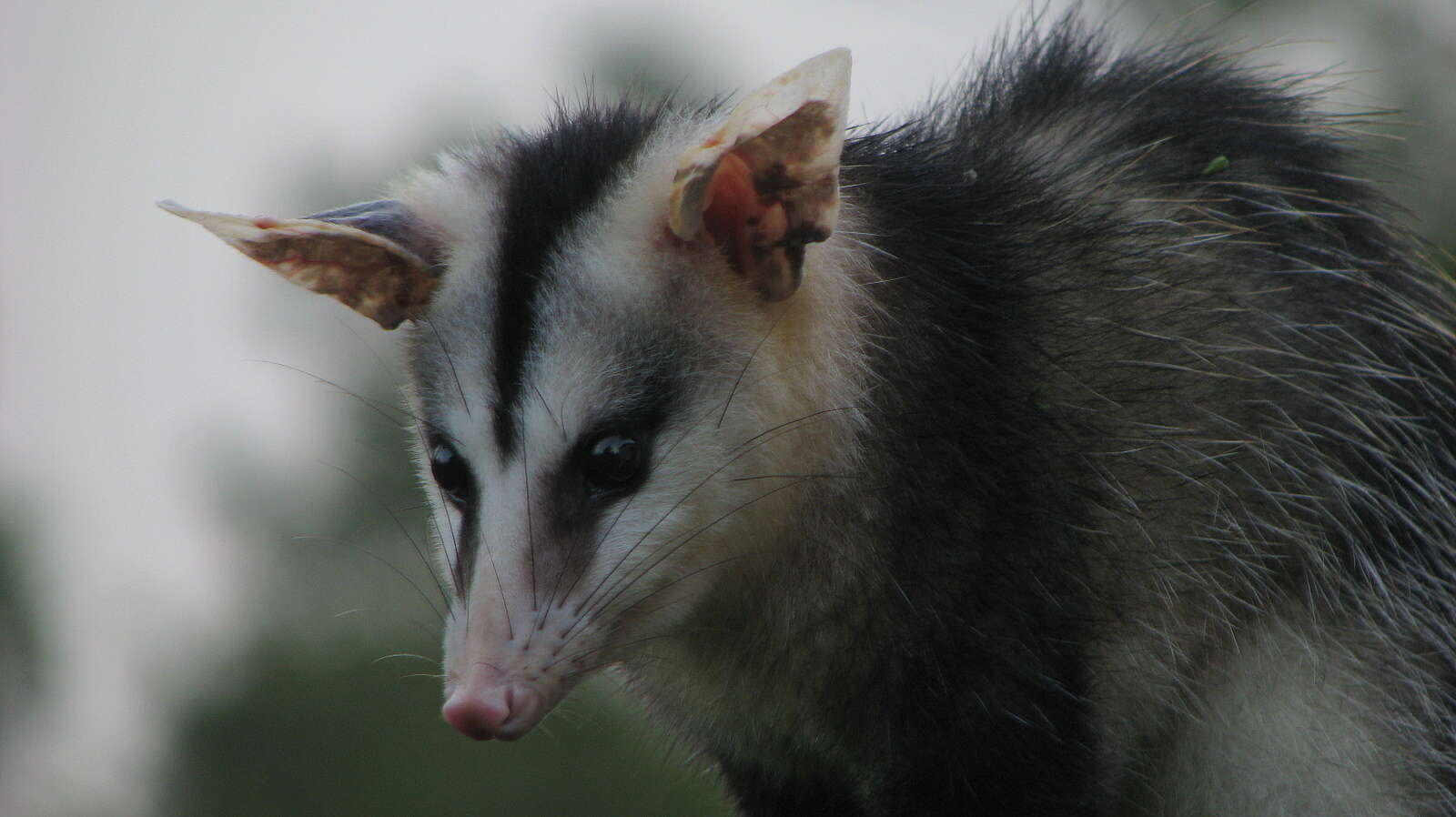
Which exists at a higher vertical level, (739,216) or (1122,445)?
(739,216)

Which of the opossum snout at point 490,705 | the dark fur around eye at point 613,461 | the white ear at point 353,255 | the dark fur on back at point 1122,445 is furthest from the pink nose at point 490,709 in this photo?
the white ear at point 353,255

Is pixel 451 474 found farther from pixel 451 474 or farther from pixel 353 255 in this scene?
pixel 353 255

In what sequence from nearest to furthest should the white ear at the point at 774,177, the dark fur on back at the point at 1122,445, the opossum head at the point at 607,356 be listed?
1. the white ear at the point at 774,177
2. the opossum head at the point at 607,356
3. the dark fur on back at the point at 1122,445

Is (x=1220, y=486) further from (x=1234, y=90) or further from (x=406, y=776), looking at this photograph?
(x=406, y=776)

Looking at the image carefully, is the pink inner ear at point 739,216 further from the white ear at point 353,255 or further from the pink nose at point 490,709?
the pink nose at point 490,709

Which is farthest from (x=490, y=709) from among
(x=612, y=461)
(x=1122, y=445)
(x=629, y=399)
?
(x=1122, y=445)

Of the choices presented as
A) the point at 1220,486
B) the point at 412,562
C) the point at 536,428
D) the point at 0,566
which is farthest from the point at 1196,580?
the point at 0,566
